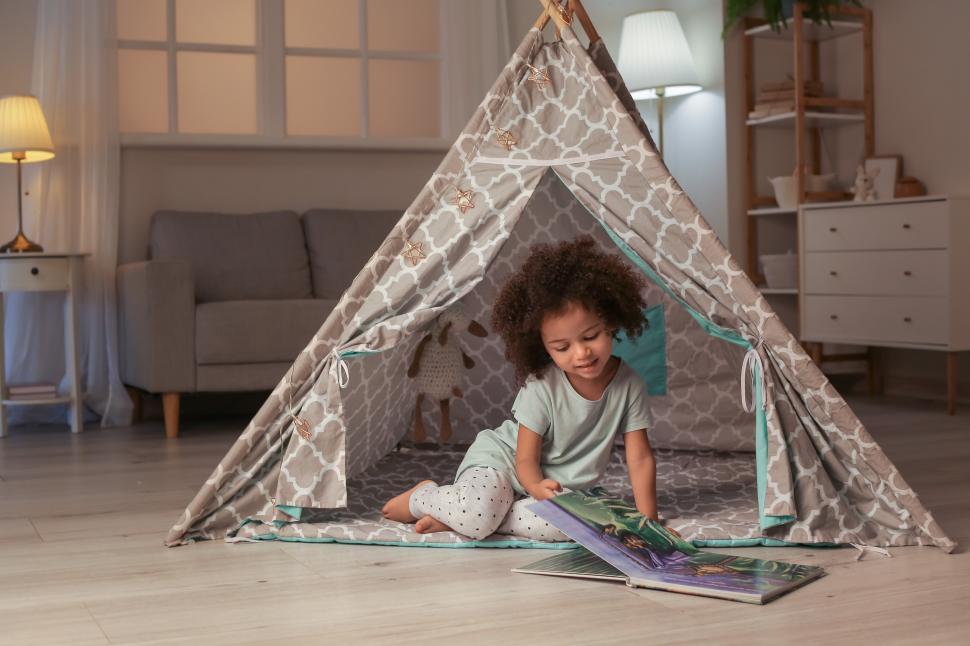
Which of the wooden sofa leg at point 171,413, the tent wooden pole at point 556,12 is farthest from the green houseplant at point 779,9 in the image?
the wooden sofa leg at point 171,413

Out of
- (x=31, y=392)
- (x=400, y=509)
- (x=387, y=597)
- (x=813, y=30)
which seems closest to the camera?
(x=387, y=597)

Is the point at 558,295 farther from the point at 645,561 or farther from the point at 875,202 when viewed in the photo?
the point at 875,202

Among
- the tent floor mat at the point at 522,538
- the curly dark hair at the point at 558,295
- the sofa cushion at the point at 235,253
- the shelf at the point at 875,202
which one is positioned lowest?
the tent floor mat at the point at 522,538

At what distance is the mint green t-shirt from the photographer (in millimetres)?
2289

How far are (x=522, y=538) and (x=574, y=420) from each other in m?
0.25

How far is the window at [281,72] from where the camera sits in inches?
190

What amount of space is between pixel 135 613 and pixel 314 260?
290cm

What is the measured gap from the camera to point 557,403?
2299mm

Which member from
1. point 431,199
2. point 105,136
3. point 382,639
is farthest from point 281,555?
point 105,136

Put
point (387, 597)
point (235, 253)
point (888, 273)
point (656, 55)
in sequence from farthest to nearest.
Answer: point (656, 55)
point (235, 253)
point (888, 273)
point (387, 597)

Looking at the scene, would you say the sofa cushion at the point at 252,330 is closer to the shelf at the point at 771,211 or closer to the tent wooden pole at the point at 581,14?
the tent wooden pole at the point at 581,14

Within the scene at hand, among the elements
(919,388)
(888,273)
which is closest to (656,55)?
(888,273)

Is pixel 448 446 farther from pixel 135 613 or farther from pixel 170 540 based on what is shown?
pixel 135 613

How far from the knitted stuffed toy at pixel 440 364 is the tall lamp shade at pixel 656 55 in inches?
88.5
